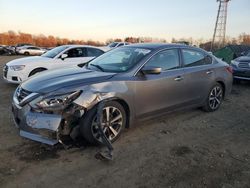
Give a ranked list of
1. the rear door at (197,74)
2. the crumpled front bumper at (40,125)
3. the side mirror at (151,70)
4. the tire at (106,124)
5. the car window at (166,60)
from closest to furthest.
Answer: the crumpled front bumper at (40,125) → the tire at (106,124) → the side mirror at (151,70) → the car window at (166,60) → the rear door at (197,74)

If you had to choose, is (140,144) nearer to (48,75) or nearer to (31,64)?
(48,75)

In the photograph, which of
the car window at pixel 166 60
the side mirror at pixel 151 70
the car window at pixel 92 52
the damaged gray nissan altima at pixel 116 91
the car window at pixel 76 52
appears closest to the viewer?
the damaged gray nissan altima at pixel 116 91

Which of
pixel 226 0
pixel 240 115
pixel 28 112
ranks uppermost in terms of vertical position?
pixel 226 0

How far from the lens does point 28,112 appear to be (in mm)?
3873

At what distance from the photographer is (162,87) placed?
497cm

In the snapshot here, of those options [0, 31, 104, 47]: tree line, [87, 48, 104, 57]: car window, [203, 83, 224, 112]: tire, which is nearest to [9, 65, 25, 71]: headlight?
[87, 48, 104, 57]: car window

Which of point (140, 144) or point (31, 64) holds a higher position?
point (31, 64)

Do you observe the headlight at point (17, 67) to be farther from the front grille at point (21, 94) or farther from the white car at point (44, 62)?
the front grille at point (21, 94)

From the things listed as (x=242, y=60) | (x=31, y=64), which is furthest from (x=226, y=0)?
(x=31, y=64)

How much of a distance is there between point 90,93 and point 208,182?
1999 millimetres

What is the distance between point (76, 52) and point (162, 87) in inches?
211

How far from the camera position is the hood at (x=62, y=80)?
160 inches

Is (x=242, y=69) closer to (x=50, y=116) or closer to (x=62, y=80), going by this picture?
(x=62, y=80)

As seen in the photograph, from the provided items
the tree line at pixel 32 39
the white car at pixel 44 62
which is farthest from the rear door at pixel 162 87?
the tree line at pixel 32 39
